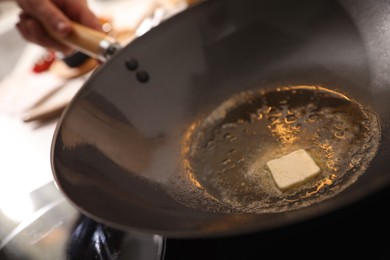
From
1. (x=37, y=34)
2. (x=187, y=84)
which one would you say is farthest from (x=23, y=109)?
(x=187, y=84)

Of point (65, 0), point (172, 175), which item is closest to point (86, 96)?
point (172, 175)

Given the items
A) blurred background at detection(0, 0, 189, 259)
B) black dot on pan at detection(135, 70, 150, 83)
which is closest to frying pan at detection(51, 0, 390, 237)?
black dot on pan at detection(135, 70, 150, 83)

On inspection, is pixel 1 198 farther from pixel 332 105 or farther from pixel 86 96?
pixel 332 105

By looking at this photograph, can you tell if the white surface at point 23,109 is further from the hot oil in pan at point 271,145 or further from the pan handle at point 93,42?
the hot oil in pan at point 271,145

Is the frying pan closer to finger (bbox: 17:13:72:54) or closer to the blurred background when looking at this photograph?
the blurred background

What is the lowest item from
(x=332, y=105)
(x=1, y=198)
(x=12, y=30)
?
(x=332, y=105)

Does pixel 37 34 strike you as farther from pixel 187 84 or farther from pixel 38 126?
pixel 187 84

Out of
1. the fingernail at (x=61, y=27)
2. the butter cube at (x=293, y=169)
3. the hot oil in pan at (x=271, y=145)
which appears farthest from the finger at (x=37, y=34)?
the butter cube at (x=293, y=169)
